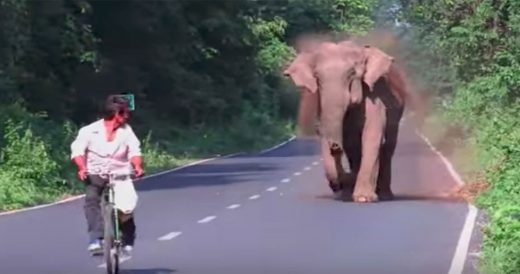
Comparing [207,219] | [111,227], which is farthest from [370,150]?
[111,227]

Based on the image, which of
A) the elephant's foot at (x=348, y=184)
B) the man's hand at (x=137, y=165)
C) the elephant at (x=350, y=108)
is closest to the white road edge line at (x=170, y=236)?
the man's hand at (x=137, y=165)

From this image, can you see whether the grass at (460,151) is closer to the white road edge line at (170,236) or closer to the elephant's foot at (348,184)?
the elephant's foot at (348,184)

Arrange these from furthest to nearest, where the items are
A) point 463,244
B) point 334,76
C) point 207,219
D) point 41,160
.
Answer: point 41,160 < point 334,76 < point 207,219 < point 463,244

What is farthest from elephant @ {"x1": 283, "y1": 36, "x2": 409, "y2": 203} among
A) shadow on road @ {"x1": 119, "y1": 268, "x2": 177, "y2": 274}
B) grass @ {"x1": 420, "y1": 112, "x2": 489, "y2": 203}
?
shadow on road @ {"x1": 119, "y1": 268, "x2": 177, "y2": 274}

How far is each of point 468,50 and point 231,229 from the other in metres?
8.31

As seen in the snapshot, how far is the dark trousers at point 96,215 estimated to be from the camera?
1545 cm

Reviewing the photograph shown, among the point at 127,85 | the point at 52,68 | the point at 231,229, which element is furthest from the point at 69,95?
the point at 231,229

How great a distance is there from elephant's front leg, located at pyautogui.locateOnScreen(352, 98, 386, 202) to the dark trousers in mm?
12015

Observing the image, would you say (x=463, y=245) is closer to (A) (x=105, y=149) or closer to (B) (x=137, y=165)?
(B) (x=137, y=165)

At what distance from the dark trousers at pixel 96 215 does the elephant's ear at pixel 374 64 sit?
12910 millimetres

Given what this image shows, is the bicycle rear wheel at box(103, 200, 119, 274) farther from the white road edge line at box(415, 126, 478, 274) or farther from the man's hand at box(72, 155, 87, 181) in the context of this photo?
the white road edge line at box(415, 126, 478, 274)

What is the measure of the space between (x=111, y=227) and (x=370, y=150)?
13.0 m

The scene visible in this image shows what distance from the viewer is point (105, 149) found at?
608 inches

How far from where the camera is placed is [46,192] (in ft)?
102
